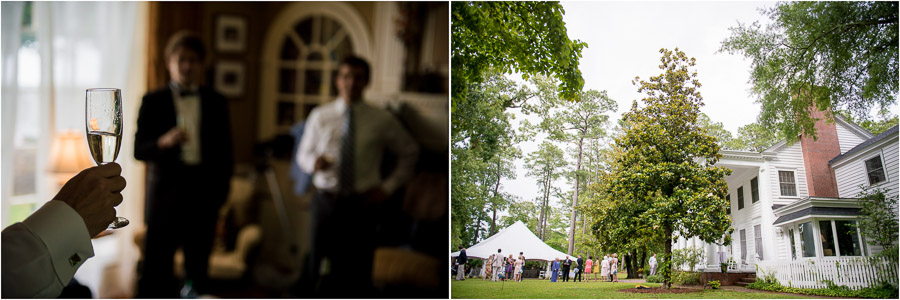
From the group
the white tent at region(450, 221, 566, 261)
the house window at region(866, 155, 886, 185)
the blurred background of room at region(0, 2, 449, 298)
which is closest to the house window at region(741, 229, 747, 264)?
the house window at region(866, 155, 886, 185)

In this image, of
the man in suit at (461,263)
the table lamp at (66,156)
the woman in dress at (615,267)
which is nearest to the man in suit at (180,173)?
the table lamp at (66,156)

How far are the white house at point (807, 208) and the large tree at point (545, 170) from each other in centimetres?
65

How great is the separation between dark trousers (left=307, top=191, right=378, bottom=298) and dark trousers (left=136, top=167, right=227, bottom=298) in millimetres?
675

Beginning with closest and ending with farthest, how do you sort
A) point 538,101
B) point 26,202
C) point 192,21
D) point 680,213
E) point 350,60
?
point 26,202, point 680,213, point 538,101, point 350,60, point 192,21

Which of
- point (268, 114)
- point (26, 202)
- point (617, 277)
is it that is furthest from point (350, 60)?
point (617, 277)

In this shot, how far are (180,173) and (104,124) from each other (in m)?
2.17

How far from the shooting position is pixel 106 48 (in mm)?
3094

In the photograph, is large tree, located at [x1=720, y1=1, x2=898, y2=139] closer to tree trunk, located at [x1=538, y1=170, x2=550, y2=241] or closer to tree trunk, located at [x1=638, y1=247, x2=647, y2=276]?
tree trunk, located at [x1=638, y1=247, x2=647, y2=276]

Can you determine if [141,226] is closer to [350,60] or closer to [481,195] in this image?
[350,60]

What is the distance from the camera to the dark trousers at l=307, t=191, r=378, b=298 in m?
3.18

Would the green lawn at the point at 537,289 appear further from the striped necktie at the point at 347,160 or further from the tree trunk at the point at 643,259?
the striped necktie at the point at 347,160

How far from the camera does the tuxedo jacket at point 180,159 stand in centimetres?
322

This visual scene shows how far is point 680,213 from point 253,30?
9.80 ft

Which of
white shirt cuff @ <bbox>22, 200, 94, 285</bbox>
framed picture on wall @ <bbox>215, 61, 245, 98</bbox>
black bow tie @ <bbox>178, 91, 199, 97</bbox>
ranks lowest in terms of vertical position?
white shirt cuff @ <bbox>22, 200, 94, 285</bbox>
